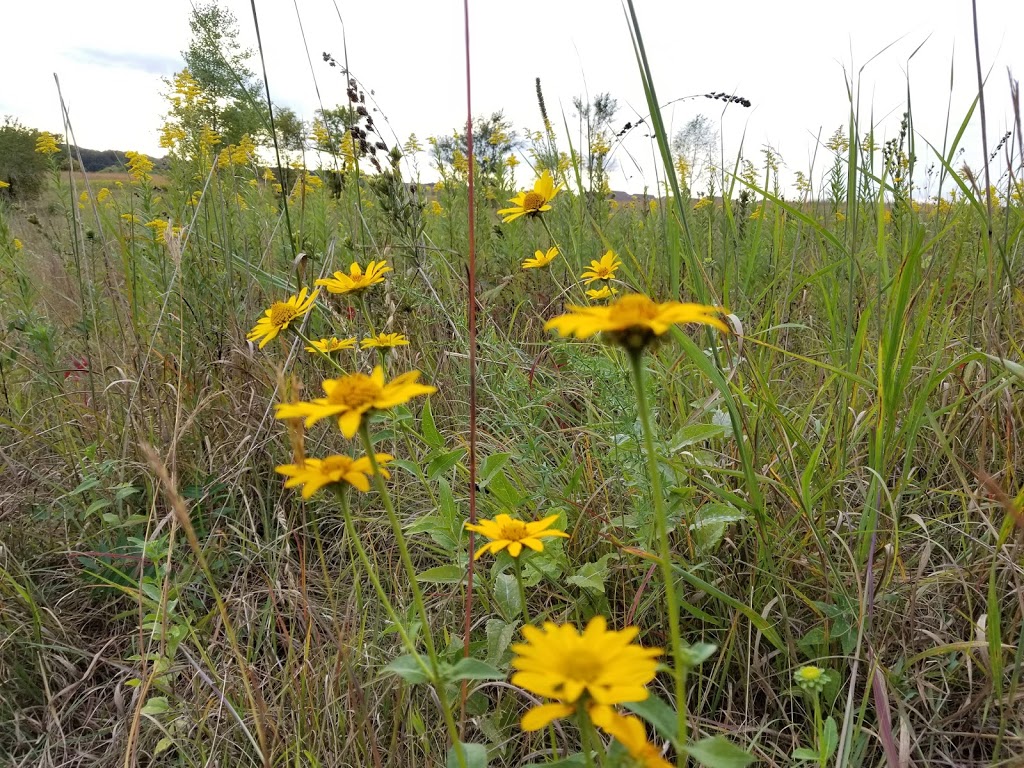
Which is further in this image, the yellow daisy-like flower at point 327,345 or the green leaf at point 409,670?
the yellow daisy-like flower at point 327,345

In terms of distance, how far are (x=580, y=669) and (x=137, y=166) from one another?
284cm

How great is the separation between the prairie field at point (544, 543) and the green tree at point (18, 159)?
4.31 metres

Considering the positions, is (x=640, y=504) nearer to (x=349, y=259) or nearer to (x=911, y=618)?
(x=911, y=618)

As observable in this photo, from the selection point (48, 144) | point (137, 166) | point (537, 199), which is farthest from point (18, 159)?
point (537, 199)

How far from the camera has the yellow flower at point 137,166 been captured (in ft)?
8.39

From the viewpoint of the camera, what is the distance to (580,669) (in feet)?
1.64

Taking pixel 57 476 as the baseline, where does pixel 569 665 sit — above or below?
above

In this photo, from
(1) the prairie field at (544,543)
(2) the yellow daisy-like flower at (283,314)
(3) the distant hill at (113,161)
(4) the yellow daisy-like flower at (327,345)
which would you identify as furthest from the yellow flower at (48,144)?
(2) the yellow daisy-like flower at (283,314)

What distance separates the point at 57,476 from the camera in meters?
1.74

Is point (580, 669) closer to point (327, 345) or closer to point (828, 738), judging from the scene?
point (828, 738)

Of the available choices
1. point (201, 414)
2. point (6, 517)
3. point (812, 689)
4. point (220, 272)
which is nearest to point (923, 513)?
point (812, 689)

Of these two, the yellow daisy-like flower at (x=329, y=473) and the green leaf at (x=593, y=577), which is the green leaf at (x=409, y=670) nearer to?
the yellow daisy-like flower at (x=329, y=473)

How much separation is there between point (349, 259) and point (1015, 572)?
2.41 m

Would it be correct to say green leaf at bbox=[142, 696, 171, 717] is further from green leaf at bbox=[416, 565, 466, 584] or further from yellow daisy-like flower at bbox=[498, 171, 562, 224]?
yellow daisy-like flower at bbox=[498, 171, 562, 224]
